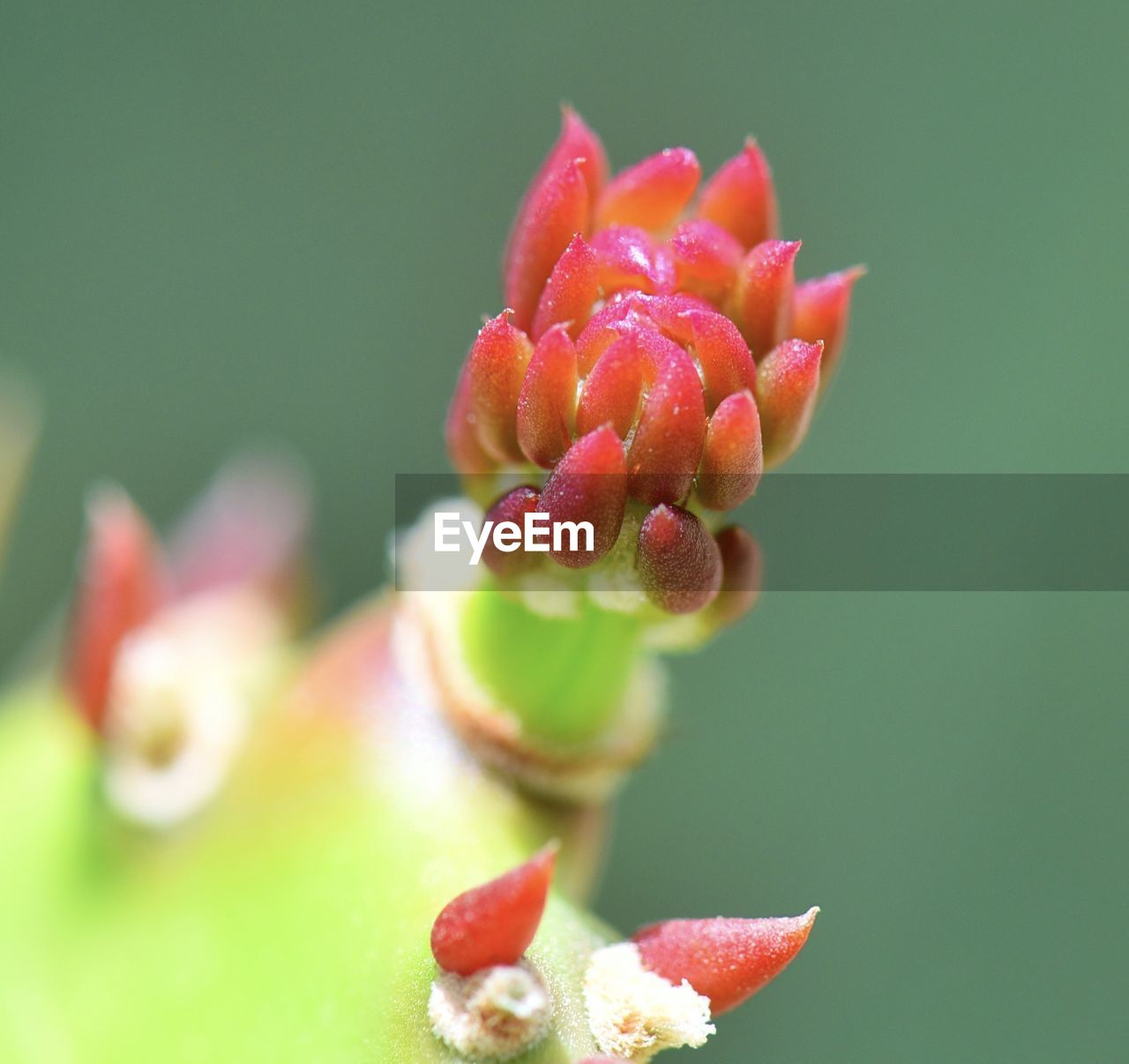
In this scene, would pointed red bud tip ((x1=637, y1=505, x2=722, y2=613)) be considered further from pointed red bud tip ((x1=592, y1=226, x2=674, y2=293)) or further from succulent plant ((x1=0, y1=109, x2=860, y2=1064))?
pointed red bud tip ((x1=592, y1=226, x2=674, y2=293))

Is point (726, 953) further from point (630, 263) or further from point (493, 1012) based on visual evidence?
point (630, 263)

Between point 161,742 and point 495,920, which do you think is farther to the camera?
point 161,742

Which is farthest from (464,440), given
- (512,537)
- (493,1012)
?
(493,1012)

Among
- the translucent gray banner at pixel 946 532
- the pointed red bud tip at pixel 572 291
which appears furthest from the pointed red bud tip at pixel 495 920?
the translucent gray banner at pixel 946 532

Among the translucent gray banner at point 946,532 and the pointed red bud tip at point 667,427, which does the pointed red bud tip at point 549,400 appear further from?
the translucent gray banner at point 946,532

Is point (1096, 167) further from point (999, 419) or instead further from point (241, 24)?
point (241, 24)
